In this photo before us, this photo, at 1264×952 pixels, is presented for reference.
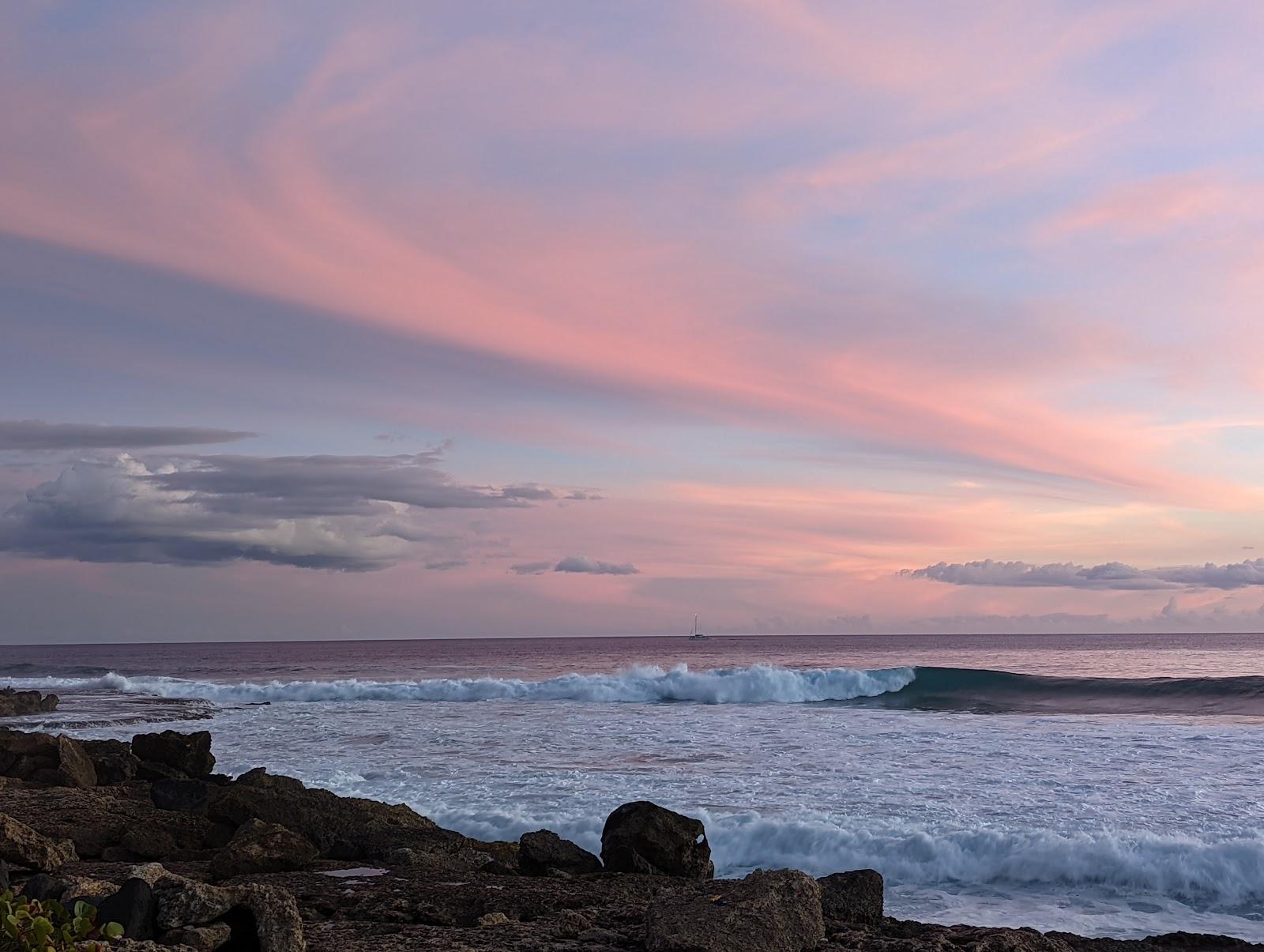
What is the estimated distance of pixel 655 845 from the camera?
8.56 m

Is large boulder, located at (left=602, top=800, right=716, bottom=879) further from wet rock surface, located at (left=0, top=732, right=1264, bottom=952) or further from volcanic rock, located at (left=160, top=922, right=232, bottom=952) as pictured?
volcanic rock, located at (left=160, top=922, right=232, bottom=952)

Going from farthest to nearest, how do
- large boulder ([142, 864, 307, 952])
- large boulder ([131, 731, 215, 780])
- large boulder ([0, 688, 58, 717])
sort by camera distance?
large boulder ([0, 688, 58, 717]), large boulder ([131, 731, 215, 780]), large boulder ([142, 864, 307, 952])

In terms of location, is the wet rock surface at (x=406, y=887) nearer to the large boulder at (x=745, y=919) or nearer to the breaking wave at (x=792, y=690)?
the large boulder at (x=745, y=919)

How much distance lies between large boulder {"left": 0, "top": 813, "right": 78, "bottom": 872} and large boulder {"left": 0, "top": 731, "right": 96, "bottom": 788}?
22.1ft

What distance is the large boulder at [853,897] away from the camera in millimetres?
6688

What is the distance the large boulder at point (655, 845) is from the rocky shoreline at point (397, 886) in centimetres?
1

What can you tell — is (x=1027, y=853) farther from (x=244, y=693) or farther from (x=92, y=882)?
(x=244, y=693)

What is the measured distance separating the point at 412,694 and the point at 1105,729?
1120 inches

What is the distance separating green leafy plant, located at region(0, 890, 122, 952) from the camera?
3219 mm

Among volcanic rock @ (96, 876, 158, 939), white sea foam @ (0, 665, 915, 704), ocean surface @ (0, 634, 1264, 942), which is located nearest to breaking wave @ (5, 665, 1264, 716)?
white sea foam @ (0, 665, 915, 704)

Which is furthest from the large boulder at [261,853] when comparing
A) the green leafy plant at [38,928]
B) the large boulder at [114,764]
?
the large boulder at [114,764]

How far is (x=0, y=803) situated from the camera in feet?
37.3

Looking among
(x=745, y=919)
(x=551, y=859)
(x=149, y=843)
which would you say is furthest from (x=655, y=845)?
(x=149, y=843)

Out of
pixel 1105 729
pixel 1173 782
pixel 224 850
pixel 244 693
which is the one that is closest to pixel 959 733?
pixel 1105 729
